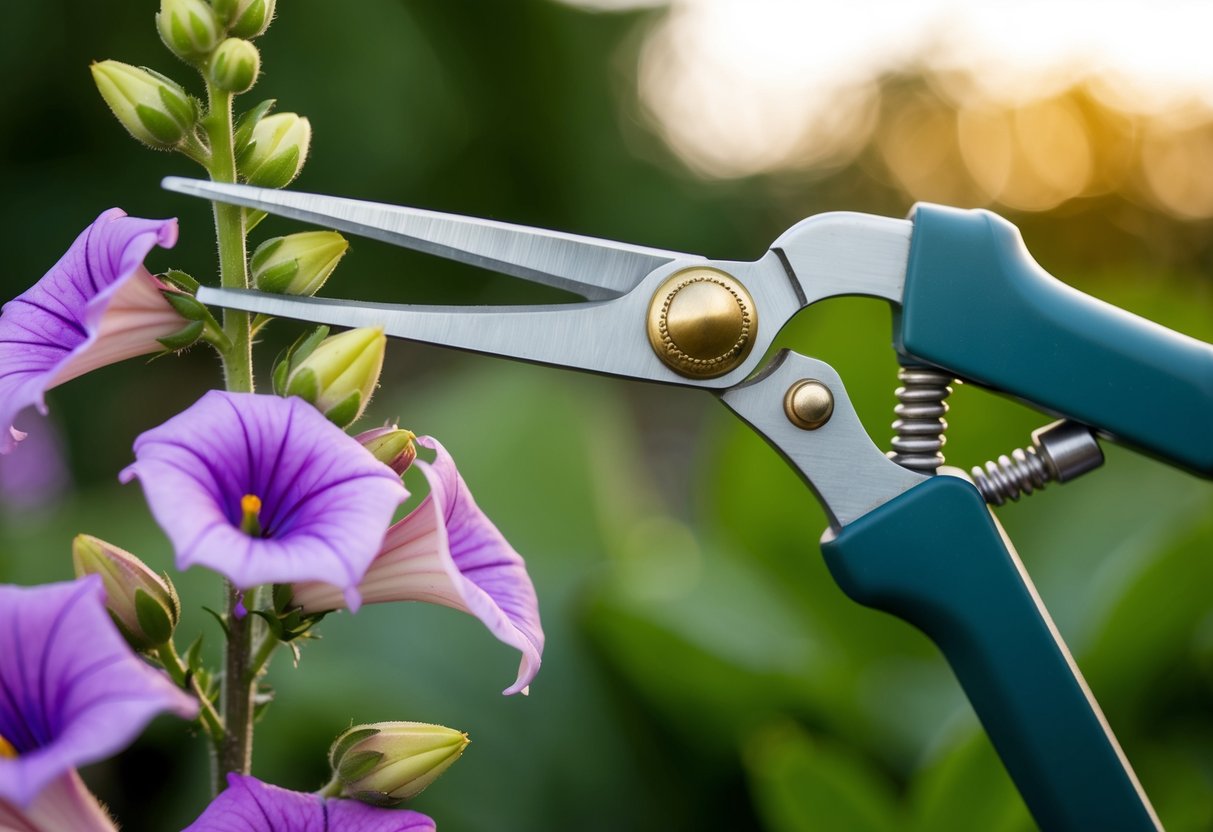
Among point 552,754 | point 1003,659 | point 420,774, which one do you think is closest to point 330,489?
point 420,774

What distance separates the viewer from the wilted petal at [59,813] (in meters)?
0.50

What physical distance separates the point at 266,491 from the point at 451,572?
0.11m

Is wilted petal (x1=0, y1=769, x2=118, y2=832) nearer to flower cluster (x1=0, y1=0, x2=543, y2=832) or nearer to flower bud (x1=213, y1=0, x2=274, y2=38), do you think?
flower cluster (x1=0, y1=0, x2=543, y2=832)

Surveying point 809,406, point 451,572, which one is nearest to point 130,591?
point 451,572

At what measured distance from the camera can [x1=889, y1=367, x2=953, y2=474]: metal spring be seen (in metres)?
0.70

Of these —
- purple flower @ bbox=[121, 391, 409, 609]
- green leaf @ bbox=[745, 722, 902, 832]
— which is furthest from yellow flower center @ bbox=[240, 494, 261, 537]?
green leaf @ bbox=[745, 722, 902, 832]

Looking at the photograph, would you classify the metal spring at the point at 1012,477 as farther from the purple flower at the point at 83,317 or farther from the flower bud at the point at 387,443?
the purple flower at the point at 83,317

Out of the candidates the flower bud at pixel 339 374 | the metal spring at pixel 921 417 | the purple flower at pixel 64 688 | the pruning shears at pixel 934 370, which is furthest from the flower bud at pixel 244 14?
the metal spring at pixel 921 417

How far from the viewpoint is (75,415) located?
15.8 ft

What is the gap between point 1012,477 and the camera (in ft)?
2.32

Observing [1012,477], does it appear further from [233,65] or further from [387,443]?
[233,65]

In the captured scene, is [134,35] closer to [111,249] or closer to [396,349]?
[396,349]

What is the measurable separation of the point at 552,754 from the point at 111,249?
3.91 ft

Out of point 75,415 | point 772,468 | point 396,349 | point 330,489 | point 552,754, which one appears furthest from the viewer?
point 396,349
